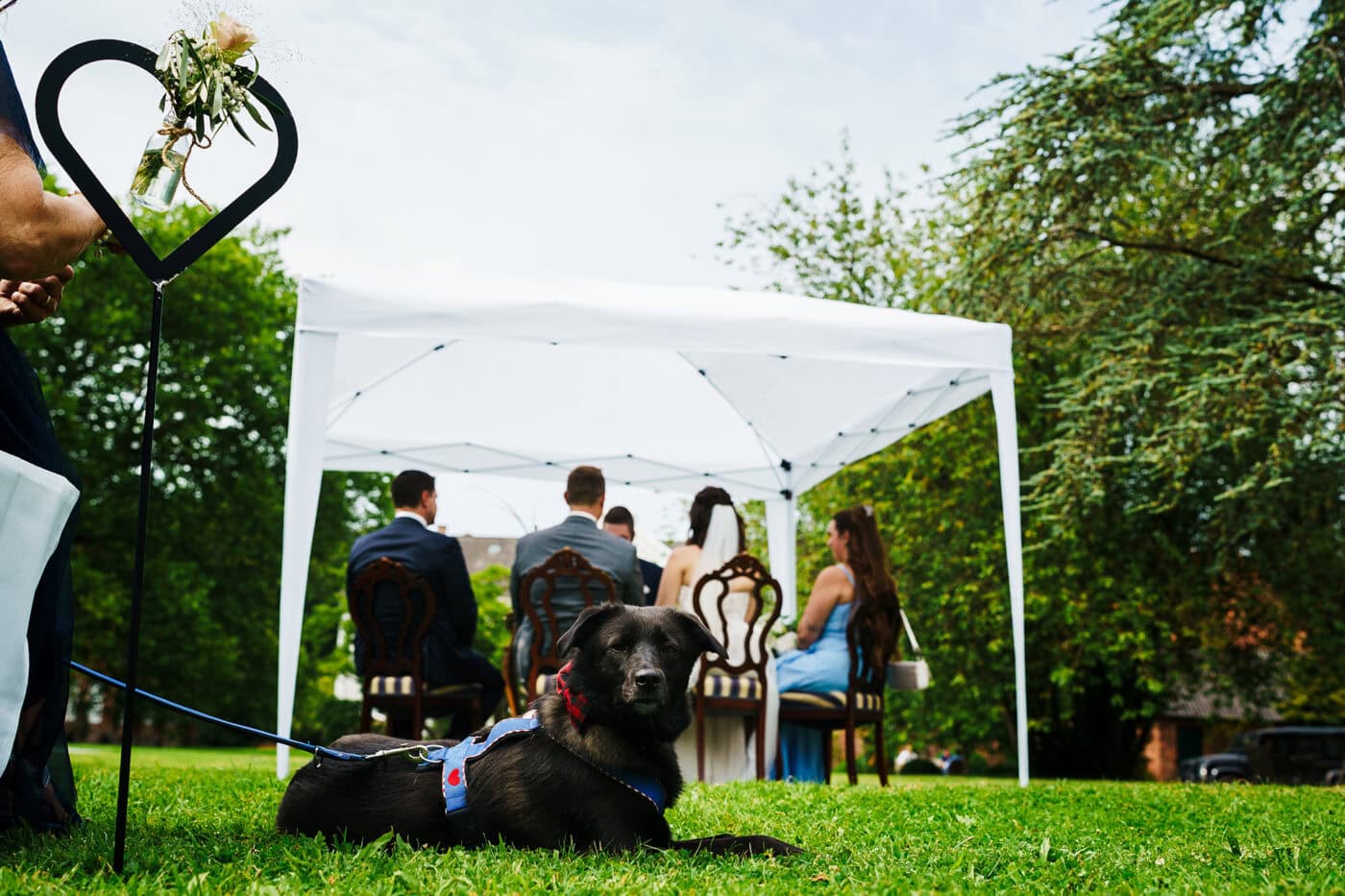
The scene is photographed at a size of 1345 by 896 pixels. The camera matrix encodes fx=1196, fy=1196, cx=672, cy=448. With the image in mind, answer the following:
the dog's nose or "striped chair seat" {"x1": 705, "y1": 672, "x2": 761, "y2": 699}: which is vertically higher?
the dog's nose

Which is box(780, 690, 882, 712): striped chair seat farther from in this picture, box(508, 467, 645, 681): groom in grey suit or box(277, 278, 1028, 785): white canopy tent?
box(508, 467, 645, 681): groom in grey suit

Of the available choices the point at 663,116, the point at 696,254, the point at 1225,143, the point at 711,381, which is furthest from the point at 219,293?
the point at 1225,143

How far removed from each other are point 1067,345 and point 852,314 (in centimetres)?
887

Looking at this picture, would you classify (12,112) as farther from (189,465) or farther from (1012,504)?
(189,465)

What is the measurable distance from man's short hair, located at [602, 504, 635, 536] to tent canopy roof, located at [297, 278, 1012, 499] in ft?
3.75

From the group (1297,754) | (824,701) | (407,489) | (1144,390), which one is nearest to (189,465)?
(407,489)

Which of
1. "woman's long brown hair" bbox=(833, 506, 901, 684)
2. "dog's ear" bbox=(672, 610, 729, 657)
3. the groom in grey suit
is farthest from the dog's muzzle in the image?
"woman's long brown hair" bbox=(833, 506, 901, 684)

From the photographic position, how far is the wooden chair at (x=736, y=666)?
665 centimetres

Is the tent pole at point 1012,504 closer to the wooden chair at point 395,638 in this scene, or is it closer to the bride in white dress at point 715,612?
the bride in white dress at point 715,612

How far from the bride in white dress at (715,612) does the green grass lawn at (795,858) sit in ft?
5.81

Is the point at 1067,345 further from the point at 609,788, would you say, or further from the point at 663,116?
the point at 609,788

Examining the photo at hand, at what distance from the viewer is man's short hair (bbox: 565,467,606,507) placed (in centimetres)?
694

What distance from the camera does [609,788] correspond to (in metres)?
3.01

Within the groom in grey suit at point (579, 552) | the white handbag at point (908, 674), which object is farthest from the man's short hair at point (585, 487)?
the white handbag at point (908, 674)
